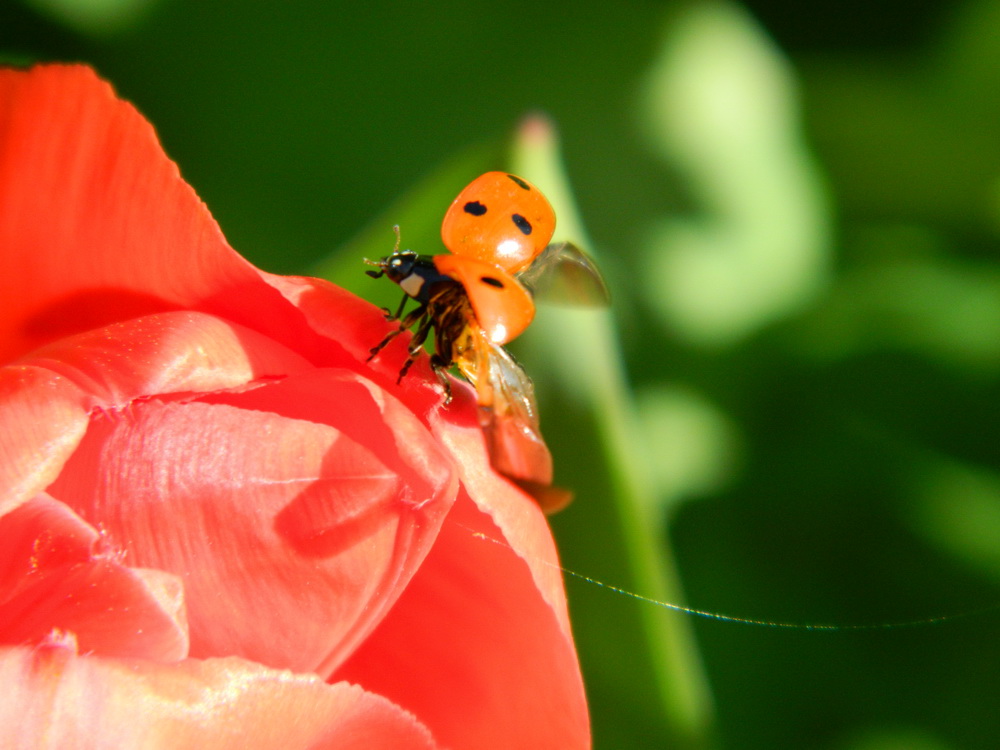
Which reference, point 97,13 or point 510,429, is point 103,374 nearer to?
point 510,429

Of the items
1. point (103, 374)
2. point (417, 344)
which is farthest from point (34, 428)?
point (417, 344)

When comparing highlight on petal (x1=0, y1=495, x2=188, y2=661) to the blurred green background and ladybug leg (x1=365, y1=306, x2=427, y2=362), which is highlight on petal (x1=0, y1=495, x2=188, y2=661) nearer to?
ladybug leg (x1=365, y1=306, x2=427, y2=362)

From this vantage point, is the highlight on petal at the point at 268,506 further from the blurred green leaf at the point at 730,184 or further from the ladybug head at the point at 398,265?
Answer: the blurred green leaf at the point at 730,184

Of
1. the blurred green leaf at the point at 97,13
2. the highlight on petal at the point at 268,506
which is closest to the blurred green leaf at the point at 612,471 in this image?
the highlight on petal at the point at 268,506

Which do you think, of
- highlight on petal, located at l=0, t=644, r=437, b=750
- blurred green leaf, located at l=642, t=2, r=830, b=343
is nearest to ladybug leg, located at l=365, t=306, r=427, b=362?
highlight on petal, located at l=0, t=644, r=437, b=750

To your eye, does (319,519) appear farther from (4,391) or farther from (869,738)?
(869,738)

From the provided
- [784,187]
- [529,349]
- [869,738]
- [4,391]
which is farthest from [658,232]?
[4,391]

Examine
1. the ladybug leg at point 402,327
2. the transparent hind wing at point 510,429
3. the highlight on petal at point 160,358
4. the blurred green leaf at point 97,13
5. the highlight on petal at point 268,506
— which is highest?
the blurred green leaf at point 97,13
